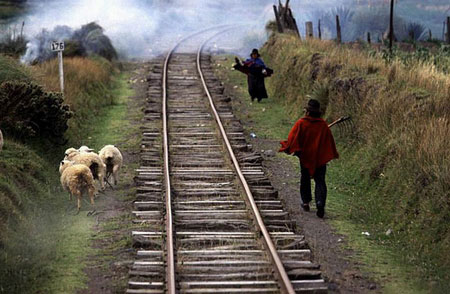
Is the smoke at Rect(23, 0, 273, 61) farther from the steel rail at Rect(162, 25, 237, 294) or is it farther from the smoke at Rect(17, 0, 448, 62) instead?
the steel rail at Rect(162, 25, 237, 294)

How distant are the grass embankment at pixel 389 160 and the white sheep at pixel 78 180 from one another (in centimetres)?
379

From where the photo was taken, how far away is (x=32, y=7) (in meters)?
40.1

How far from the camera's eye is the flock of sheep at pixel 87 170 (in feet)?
37.3

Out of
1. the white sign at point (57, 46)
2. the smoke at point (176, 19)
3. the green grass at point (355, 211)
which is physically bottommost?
the smoke at point (176, 19)

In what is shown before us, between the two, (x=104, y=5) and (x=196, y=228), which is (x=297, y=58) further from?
(x=104, y=5)

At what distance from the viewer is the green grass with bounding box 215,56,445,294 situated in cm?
884

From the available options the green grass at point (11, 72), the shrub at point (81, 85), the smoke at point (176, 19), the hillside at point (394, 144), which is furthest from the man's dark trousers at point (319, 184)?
the smoke at point (176, 19)

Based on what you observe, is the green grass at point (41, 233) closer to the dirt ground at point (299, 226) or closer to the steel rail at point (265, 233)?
the dirt ground at point (299, 226)

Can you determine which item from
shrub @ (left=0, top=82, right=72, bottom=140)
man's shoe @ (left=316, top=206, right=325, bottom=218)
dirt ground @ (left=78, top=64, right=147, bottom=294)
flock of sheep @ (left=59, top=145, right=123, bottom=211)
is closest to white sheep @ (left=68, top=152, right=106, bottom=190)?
flock of sheep @ (left=59, top=145, right=123, bottom=211)

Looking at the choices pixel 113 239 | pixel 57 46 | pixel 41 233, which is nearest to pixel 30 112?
pixel 57 46

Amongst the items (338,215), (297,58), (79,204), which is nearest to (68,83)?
(297,58)

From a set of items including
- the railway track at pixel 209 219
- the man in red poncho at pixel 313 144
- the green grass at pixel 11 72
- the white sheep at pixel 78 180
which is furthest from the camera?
the green grass at pixel 11 72

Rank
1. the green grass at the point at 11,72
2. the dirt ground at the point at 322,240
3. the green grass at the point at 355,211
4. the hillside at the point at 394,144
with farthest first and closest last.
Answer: the green grass at the point at 11,72
the hillside at the point at 394,144
the green grass at the point at 355,211
the dirt ground at the point at 322,240

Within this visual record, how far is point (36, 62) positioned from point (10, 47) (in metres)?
2.67
